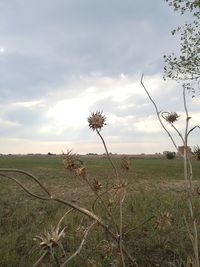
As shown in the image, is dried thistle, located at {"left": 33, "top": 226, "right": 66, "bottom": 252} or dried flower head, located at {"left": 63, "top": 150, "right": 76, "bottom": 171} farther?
dried flower head, located at {"left": 63, "top": 150, "right": 76, "bottom": 171}

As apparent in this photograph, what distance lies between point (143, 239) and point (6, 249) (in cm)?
274

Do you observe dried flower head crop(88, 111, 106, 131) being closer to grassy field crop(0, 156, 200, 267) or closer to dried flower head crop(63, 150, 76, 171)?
dried flower head crop(63, 150, 76, 171)

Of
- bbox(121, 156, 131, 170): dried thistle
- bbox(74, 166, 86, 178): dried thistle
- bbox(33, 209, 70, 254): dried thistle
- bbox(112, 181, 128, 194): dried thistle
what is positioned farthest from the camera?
bbox(121, 156, 131, 170): dried thistle

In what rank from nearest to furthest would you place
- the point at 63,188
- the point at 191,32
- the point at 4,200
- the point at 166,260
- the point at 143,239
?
1. the point at 166,260
2. the point at 143,239
3. the point at 4,200
4. the point at 63,188
5. the point at 191,32

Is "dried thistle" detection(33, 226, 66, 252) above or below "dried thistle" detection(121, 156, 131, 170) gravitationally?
below

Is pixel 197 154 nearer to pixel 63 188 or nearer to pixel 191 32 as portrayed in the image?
pixel 63 188

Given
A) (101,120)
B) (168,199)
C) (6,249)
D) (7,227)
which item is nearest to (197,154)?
(101,120)

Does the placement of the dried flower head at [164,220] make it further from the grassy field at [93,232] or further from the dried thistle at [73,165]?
the grassy field at [93,232]

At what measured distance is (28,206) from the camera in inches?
563

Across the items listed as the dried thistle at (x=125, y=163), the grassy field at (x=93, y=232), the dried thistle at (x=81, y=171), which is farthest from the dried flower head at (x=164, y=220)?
the grassy field at (x=93, y=232)

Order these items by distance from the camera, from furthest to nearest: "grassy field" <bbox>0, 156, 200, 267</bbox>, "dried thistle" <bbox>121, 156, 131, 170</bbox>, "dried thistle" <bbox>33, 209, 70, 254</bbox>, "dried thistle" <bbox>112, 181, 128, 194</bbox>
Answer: "grassy field" <bbox>0, 156, 200, 267</bbox> → "dried thistle" <bbox>121, 156, 131, 170</bbox> → "dried thistle" <bbox>112, 181, 128, 194</bbox> → "dried thistle" <bbox>33, 209, 70, 254</bbox>

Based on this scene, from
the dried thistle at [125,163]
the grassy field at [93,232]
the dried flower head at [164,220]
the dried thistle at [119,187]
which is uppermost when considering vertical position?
the dried thistle at [125,163]

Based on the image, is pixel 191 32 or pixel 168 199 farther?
pixel 191 32

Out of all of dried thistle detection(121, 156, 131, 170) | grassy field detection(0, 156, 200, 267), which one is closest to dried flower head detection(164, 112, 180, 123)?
dried thistle detection(121, 156, 131, 170)
